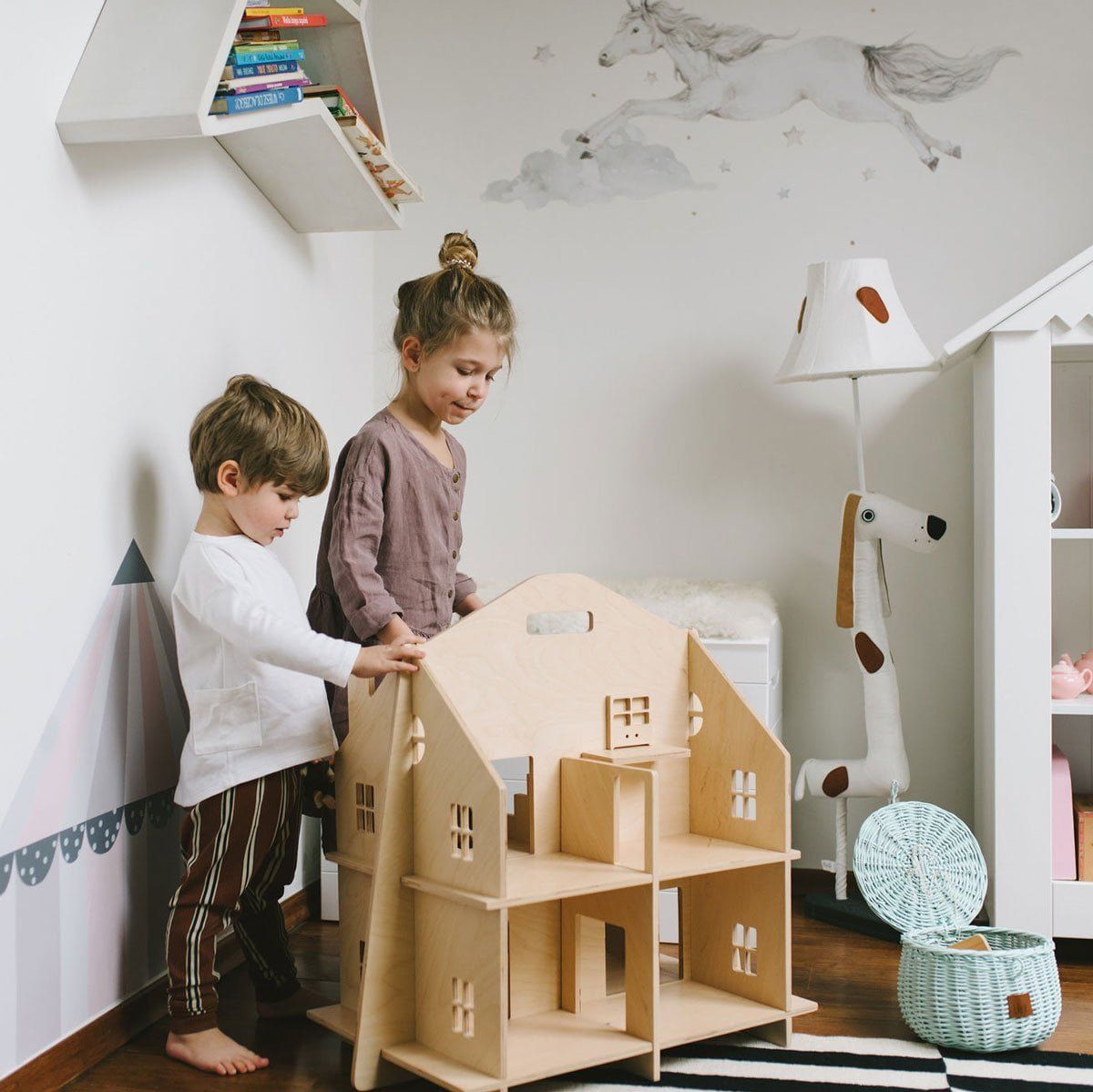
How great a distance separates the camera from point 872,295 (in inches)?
88.5

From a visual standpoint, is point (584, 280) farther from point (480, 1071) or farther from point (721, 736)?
point (480, 1071)

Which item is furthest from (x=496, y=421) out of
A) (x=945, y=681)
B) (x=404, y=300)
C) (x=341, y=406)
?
(x=945, y=681)

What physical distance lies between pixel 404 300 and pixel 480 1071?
43.7 inches

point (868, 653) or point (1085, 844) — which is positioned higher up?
point (868, 653)

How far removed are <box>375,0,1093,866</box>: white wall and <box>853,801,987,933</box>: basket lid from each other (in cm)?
43

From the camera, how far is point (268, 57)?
1691 mm

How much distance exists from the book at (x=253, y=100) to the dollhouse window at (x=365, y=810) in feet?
2.95

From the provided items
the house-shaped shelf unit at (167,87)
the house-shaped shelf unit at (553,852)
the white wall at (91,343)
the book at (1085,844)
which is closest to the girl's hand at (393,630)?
the house-shaped shelf unit at (553,852)

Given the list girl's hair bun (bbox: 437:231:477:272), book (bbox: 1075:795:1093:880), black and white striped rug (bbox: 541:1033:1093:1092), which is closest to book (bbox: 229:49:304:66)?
girl's hair bun (bbox: 437:231:477:272)

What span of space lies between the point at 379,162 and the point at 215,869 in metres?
1.20

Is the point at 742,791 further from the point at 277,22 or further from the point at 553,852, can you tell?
the point at 277,22

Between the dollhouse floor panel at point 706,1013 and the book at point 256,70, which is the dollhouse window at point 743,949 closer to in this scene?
the dollhouse floor panel at point 706,1013

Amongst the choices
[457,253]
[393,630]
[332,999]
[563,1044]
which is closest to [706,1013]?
[563,1044]

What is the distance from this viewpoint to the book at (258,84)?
64.0 inches
